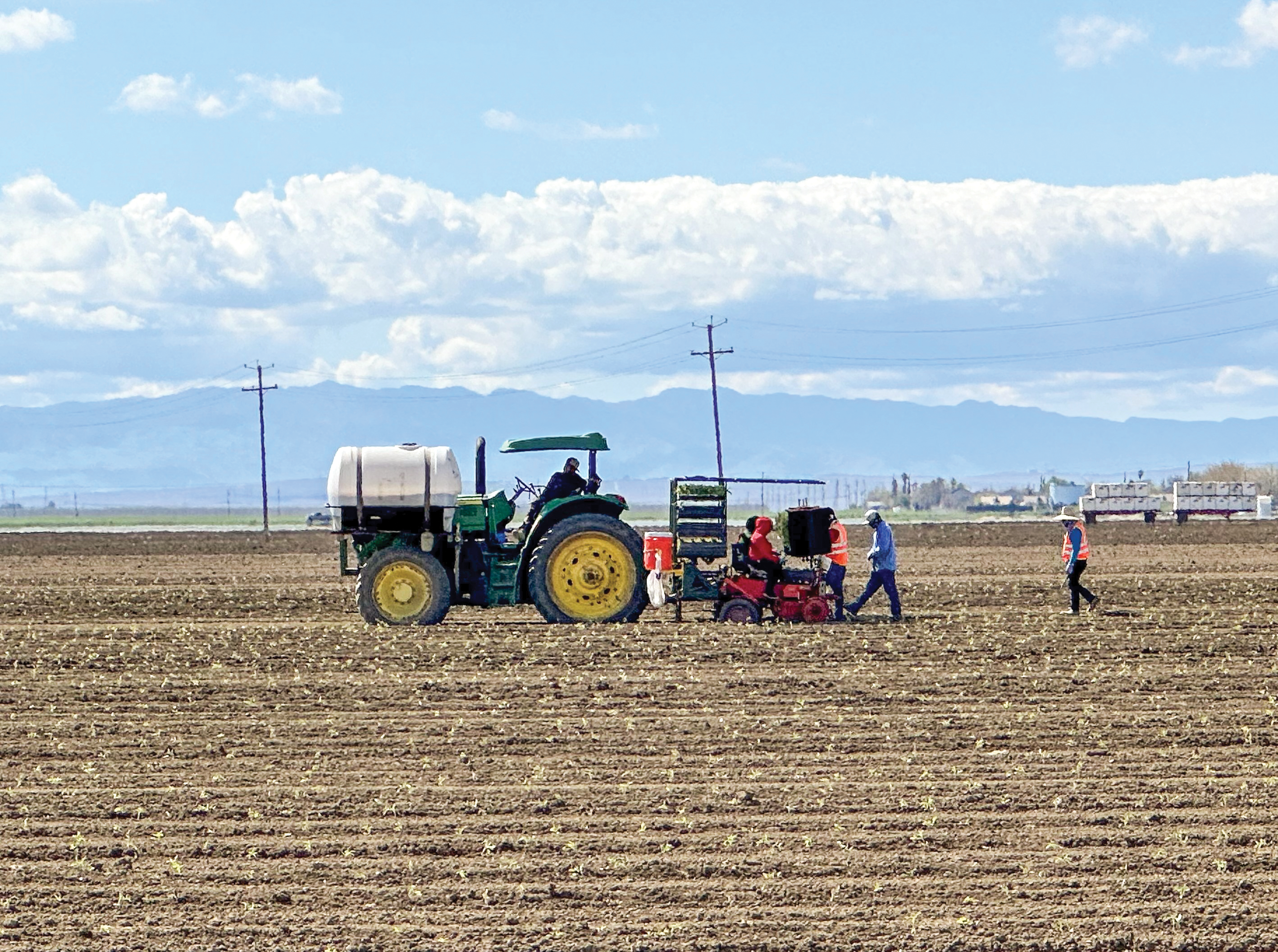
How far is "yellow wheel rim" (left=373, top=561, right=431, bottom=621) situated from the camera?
18828 mm

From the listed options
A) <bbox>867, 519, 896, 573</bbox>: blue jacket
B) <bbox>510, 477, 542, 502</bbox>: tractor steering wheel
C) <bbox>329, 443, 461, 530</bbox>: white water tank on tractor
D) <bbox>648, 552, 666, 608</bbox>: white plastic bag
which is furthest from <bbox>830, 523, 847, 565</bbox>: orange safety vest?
<bbox>329, 443, 461, 530</bbox>: white water tank on tractor

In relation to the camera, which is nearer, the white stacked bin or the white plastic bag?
the white plastic bag

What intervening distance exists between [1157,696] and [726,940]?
709 centimetres

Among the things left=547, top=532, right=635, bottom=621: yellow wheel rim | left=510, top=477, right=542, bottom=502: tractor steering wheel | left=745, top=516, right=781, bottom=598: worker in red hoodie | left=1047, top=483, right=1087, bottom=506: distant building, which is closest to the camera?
left=547, top=532, right=635, bottom=621: yellow wheel rim

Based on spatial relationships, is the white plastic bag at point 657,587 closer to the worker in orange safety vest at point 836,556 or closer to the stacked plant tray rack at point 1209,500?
the worker in orange safety vest at point 836,556

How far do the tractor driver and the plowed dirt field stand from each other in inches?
53.1

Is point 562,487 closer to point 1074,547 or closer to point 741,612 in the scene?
point 741,612

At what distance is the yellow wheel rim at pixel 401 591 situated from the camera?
18828 mm

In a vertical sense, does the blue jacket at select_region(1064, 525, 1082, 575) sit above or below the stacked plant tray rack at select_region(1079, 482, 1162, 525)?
below

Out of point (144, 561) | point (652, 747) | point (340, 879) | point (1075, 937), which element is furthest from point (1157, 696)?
point (144, 561)

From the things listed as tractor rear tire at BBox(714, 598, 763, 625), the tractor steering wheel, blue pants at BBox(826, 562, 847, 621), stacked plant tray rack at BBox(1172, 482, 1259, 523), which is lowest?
tractor rear tire at BBox(714, 598, 763, 625)

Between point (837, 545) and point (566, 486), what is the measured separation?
298 cm

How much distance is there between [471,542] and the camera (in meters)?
18.9

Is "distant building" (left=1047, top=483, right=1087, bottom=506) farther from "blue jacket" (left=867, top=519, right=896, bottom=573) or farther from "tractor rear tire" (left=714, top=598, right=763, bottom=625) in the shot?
"tractor rear tire" (left=714, top=598, right=763, bottom=625)
